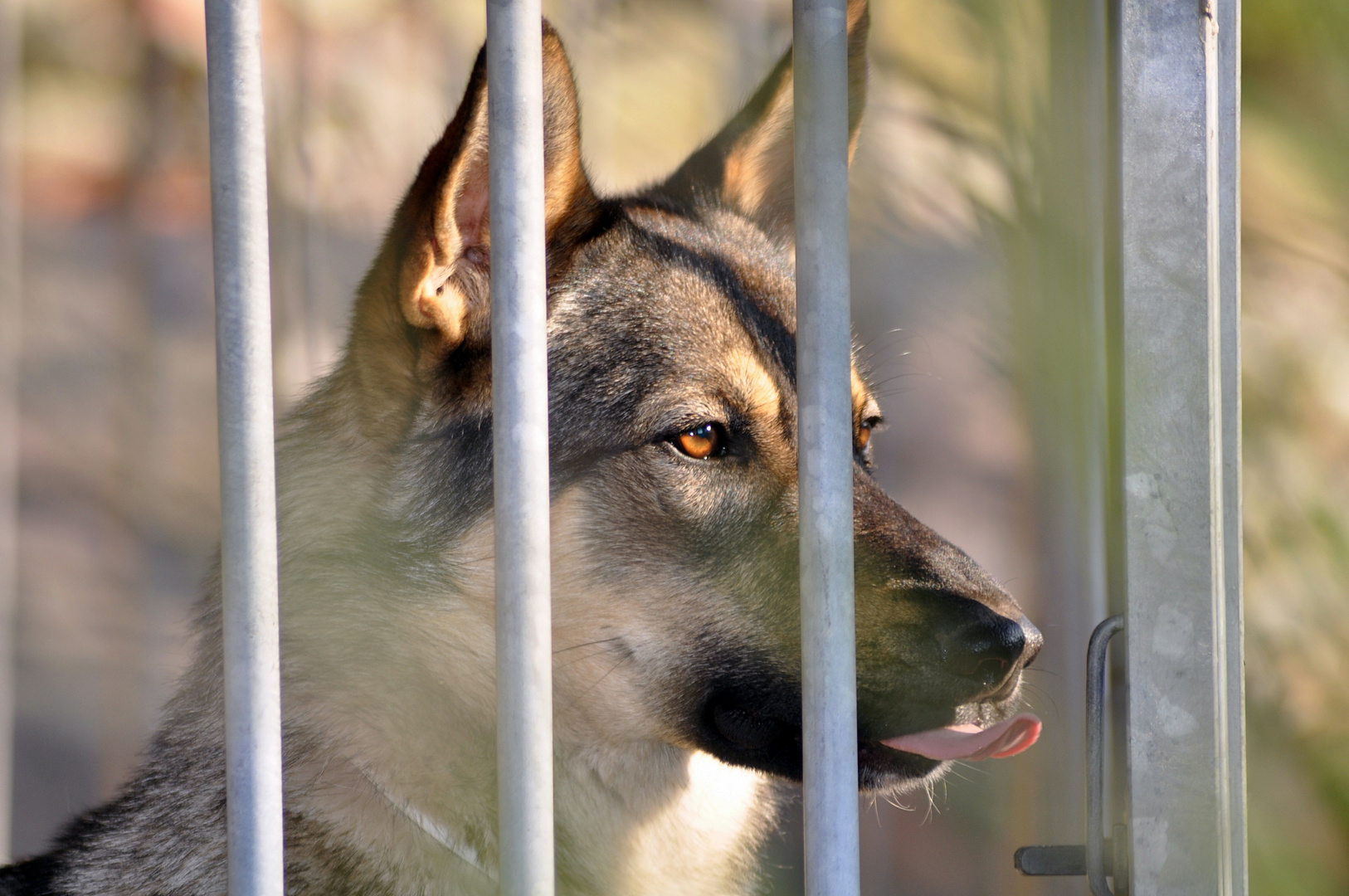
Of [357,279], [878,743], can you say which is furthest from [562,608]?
[357,279]

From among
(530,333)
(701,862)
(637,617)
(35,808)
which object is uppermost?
(530,333)

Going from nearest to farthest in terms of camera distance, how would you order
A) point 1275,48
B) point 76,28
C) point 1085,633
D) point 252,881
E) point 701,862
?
point 252,881
point 701,862
point 1275,48
point 1085,633
point 76,28

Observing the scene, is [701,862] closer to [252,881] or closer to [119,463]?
[252,881]

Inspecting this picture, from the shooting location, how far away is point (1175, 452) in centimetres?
144

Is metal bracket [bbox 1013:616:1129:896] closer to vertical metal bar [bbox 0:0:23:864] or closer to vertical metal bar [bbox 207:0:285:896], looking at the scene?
vertical metal bar [bbox 207:0:285:896]

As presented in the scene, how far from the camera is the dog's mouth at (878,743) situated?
1.66 meters

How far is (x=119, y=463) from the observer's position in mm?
3424

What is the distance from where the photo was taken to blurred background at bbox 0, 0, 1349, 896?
330 centimetres

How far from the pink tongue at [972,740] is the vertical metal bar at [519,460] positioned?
79cm

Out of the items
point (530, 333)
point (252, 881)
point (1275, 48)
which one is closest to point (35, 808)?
point (252, 881)

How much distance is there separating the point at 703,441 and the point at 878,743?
0.64 metres

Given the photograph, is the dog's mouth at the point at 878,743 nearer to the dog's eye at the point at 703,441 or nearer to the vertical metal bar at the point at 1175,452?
the vertical metal bar at the point at 1175,452

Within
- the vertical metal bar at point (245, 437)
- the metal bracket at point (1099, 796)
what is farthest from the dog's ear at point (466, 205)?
the metal bracket at point (1099, 796)

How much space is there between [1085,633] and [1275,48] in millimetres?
1709
